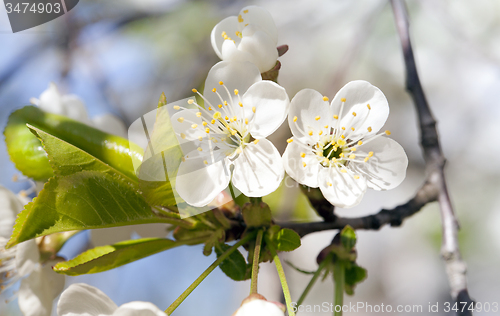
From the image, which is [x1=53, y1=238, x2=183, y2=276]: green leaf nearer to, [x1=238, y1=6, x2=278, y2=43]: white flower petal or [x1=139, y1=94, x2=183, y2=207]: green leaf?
[x1=139, y1=94, x2=183, y2=207]: green leaf

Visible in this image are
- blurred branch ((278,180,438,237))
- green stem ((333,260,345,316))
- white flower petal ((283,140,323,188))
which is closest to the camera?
white flower petal ((283,140,323,188))

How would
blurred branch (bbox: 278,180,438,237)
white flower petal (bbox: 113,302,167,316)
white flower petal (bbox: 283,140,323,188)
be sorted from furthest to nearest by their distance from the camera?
blurred branch (bbox: 278,180,438,237) < white flower petal (bbox: 283,140,323,188) < white flower petal (bbox: 113,302,167,316)

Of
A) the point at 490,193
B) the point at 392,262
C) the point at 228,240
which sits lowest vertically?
the point at 392,262

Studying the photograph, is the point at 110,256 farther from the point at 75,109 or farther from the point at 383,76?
the point at 383,76

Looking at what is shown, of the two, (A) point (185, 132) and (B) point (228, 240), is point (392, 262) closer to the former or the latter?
(B) point (228, 240)

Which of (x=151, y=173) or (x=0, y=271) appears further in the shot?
(x=0, y=271)

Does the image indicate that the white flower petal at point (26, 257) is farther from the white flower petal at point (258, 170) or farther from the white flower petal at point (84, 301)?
the white flower petal at point (258, 170)

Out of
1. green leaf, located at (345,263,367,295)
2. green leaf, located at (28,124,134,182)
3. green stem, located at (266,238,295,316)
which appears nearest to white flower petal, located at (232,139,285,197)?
green stem, located at (266,238,295,316)

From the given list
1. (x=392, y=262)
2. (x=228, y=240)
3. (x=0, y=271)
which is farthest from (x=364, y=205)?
(x=0, y=271)
